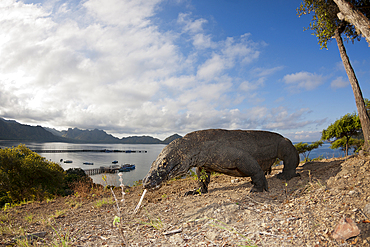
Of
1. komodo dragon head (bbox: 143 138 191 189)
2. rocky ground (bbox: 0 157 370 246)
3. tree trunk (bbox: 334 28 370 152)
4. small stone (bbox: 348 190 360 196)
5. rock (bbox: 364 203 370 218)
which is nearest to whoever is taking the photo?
rocky ground (bbox: 0 157 370 246)

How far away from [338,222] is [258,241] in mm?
1366

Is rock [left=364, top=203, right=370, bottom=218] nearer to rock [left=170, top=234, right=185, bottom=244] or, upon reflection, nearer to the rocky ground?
the rocky ground

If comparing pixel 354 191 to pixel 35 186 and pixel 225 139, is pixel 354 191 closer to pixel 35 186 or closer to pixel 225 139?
pixel 225 139

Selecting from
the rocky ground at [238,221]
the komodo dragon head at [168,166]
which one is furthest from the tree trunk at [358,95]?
the komodo dragon head at [168,166]

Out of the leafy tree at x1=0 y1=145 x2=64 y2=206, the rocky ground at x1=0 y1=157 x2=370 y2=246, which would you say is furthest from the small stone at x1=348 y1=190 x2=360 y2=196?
the leafy tree at x1=0 y1=145 x2=64 y2=206

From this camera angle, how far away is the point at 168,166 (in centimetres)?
502

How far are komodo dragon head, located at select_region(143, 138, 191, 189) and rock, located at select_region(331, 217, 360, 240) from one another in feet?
10.8

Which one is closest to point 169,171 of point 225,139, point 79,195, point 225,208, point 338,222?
point 225,208

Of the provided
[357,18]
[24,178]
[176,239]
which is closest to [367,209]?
[176,239]

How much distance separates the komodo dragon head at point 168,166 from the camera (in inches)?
187

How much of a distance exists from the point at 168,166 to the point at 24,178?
18.5 metres

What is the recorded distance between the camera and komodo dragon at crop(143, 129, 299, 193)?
5062mm

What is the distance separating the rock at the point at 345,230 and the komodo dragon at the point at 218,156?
2531mm

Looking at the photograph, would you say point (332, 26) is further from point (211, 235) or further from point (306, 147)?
point (306, 147)
